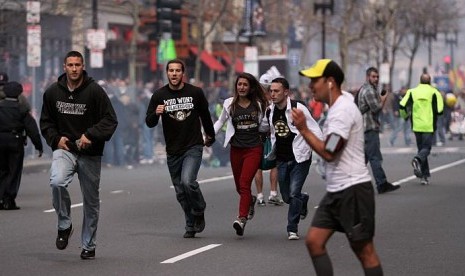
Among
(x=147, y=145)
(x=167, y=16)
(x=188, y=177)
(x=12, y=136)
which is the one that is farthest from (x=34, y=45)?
(x=188, y=177)

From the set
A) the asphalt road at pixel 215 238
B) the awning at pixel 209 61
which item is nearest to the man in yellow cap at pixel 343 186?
the asphalt road at pixel 215 238

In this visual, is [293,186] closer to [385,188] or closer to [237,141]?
[237,141]

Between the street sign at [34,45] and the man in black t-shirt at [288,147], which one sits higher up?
the street sign at [34,45]

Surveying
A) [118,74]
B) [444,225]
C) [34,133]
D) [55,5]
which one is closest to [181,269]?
[444,225]

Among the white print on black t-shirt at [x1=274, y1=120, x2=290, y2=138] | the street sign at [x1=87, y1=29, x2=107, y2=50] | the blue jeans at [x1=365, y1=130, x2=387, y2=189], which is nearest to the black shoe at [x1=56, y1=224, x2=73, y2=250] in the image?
the white print on black t-shirt at [x1=274, y1=120, x2=290, y2=138]

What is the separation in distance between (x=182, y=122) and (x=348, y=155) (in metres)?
4.90

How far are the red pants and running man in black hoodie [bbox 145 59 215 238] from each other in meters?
0.50

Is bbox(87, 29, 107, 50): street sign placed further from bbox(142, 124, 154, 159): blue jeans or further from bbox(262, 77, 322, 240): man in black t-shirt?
bbox(262, 77, 322, 240): man in black t-shirt

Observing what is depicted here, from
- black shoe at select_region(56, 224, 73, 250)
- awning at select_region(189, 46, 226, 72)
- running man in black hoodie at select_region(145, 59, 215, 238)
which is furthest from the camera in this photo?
awning at select_region(189, 46, 226, 72)

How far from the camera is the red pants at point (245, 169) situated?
13.5 metres

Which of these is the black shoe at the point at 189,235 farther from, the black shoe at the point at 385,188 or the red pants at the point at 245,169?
the black shoe at the point at 385,188

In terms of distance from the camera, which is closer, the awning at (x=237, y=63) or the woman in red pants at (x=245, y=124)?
the woman in red pants at (x=245, y=124)

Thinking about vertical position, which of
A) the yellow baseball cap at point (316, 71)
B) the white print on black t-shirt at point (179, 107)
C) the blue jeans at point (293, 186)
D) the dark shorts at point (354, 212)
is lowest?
the blue jeans at point (293, 186)

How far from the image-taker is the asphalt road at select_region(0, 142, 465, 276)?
1123 centimetres
